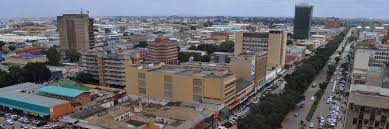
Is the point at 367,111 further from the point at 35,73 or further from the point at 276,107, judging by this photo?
the point at 35,73

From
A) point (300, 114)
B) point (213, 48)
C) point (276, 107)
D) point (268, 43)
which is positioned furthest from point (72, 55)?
point (300, 114)

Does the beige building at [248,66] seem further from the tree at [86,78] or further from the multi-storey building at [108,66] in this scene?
the tree at [86,78]

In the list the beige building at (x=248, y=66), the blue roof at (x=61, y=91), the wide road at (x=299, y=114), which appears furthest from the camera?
the beige building at (x=248, y=66)

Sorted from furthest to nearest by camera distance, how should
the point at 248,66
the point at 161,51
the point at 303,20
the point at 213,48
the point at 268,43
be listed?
the point at 303,20 → the point at 213,48 → the point at 268,43 → the point at 161,51 → the point at 248,66

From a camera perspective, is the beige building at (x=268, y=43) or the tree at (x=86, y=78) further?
the beige building at (x=268, y=43)

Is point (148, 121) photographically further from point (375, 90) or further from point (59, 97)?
point (375, 90)

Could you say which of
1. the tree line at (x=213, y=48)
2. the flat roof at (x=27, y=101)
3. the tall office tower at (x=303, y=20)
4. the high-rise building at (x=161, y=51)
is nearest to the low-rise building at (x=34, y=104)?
the flat roof at (x=27, y=101)

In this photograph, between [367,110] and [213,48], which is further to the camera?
[213,48]
